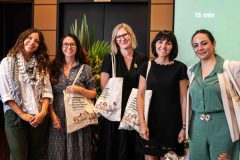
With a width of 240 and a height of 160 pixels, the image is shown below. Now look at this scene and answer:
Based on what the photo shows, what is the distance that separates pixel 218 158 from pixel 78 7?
3.58 metres

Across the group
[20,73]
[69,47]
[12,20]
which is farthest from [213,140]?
[12,20]

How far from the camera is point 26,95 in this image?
2467mm

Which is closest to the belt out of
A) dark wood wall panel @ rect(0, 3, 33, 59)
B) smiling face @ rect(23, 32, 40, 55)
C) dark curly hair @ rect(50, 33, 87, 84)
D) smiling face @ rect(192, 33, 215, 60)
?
smiling face @ rect(192, 33, 215, 60)

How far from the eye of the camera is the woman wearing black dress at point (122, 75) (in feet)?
8.98

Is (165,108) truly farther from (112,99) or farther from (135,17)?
(135,17)

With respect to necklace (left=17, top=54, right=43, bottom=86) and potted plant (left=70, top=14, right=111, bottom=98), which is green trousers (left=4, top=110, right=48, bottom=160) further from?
potted plant (left=70, top=14, right=111, bottom=98)

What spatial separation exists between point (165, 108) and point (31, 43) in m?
1.18

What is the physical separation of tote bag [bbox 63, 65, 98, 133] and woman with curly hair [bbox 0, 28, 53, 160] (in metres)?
0.17

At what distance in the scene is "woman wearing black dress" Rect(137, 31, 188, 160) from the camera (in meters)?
2.29

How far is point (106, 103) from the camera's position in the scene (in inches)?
108

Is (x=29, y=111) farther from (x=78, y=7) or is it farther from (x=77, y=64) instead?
(x=78, y=7)

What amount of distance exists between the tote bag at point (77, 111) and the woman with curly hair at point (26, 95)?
0.55ft

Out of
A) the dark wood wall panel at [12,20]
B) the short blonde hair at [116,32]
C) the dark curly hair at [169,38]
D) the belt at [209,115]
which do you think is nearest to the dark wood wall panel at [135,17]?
the dark wood wall panel at [12,20]

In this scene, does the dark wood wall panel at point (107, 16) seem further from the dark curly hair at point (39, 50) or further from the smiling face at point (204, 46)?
the smiling face at point (204, 46)
